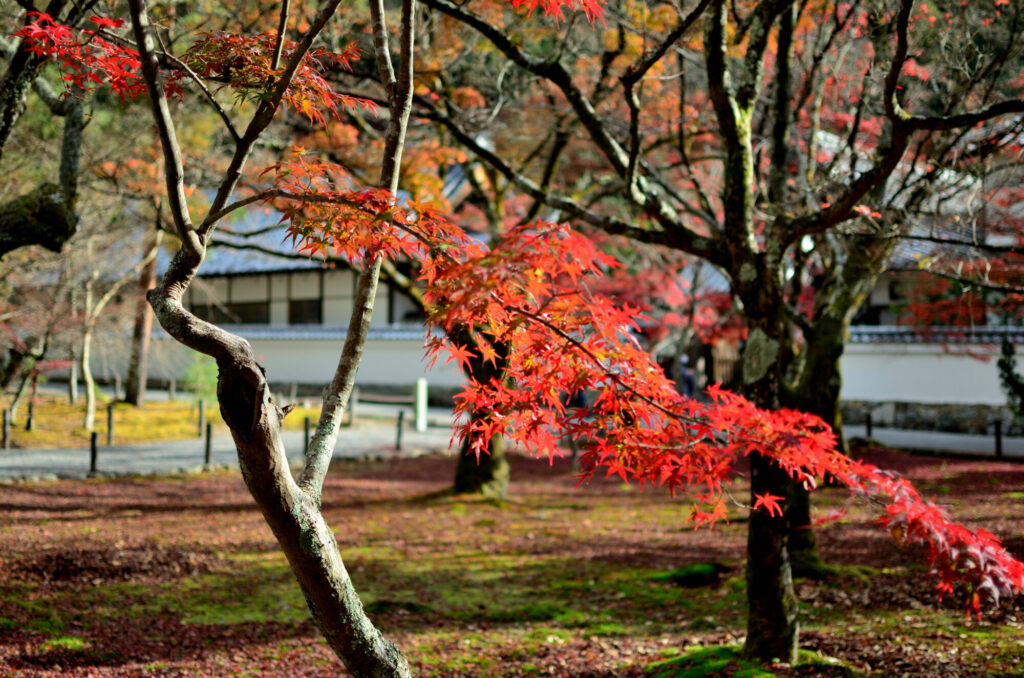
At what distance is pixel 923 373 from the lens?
60.0 ft

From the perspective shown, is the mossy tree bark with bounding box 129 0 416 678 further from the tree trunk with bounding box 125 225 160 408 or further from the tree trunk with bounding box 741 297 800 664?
the tree trunk with bounding box 125 225 160 408

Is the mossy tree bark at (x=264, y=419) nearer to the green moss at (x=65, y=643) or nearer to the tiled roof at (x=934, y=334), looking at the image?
the green moss at (x=65, y=643)

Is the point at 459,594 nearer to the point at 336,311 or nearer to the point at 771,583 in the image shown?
the point at 771,583

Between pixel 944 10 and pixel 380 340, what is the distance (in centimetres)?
1959

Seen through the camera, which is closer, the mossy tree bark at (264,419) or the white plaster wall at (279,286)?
the mossy tree bark at (264,419)

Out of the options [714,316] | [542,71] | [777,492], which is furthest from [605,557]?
[714,316]

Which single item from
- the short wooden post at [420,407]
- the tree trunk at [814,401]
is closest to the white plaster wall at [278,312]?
the short wooden post at [420,407]

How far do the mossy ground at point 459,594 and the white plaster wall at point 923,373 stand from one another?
7487mm

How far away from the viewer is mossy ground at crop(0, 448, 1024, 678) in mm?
5070

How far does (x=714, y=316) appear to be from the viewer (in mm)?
17500

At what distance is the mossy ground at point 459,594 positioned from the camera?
5.07 m

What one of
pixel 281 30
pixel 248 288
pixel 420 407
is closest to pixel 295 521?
pixel 281 30

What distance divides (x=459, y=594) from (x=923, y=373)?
1515 cm

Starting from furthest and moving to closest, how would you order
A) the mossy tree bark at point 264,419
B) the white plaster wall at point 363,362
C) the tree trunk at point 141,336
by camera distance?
the white plaster wall at point 363,362 < the tree trunk at point 141,336 < the mossy tree bark at point 264,419
